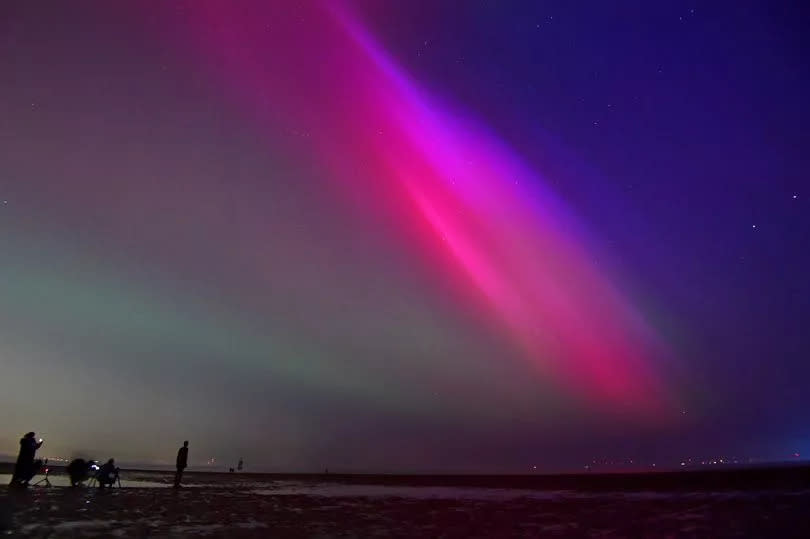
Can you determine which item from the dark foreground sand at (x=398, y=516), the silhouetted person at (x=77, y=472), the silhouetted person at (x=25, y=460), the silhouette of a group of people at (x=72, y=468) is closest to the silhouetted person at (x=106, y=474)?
the silhouette of a group of people at (x=72, y=468)

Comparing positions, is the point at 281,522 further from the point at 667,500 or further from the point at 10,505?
the point at 667,500

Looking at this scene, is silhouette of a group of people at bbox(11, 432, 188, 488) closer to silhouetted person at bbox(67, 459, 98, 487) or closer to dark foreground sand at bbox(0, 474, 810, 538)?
silhouetted person at bbox(67, 459, 98, 487)

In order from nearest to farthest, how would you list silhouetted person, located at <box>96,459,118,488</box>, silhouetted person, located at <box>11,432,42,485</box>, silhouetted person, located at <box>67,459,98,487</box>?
silhouetted person, located at <box>11,432,42,485</box> → silhouetted person, located at <box>67,459,98,487</box> → silhouetted person, located at <box>96,459,118,488</box>

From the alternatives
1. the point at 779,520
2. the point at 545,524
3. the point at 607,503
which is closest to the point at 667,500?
the point at 607,503

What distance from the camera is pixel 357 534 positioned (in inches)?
563

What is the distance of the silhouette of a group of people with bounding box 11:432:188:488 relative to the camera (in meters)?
23.6

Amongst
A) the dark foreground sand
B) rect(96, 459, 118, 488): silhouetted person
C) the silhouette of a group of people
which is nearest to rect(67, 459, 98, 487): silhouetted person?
the silhouette of a group of people

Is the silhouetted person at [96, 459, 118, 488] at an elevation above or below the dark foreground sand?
above

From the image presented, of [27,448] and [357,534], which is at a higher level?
[27,448]

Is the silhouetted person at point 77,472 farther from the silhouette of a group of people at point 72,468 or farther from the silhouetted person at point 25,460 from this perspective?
the silhouetted person at point 25,460

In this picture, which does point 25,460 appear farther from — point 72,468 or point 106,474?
point 106,474

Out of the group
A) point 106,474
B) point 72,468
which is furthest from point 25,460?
point 106,474

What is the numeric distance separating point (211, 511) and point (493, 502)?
1397 centimetres

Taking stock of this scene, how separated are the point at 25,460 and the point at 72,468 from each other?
3.30m
